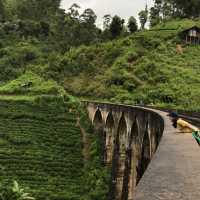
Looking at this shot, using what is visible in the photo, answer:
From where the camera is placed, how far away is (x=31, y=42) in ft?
243

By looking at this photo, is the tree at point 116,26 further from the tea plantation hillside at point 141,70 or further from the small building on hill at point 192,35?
the small building on hill at point 192,35

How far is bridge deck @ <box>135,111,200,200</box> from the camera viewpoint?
3.86m

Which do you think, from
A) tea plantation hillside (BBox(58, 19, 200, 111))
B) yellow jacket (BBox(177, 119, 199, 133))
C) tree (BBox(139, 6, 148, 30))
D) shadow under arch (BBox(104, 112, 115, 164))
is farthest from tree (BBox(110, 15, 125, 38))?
yellow jacket (BBox(177, 119, 199, 133))

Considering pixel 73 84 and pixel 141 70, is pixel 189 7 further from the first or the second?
pixel 73 84

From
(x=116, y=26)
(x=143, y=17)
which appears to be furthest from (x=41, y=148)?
(x=143, y=17)

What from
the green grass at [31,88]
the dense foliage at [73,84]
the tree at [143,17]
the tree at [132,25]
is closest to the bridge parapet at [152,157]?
the dense foliage at [73,84]

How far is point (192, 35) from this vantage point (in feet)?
189

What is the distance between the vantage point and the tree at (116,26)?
7125 centimetres

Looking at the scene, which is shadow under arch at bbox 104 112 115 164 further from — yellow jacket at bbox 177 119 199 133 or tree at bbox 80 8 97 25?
tree at bbox 80 8 97 25

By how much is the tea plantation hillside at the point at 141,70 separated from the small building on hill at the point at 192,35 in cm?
74

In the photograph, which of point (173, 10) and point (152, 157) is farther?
point (173, 10)

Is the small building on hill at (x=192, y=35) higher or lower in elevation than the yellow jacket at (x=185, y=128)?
higher

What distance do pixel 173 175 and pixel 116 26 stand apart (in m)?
68.3

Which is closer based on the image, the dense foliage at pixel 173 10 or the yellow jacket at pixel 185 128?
the yellow jacket at pixel 185 128
